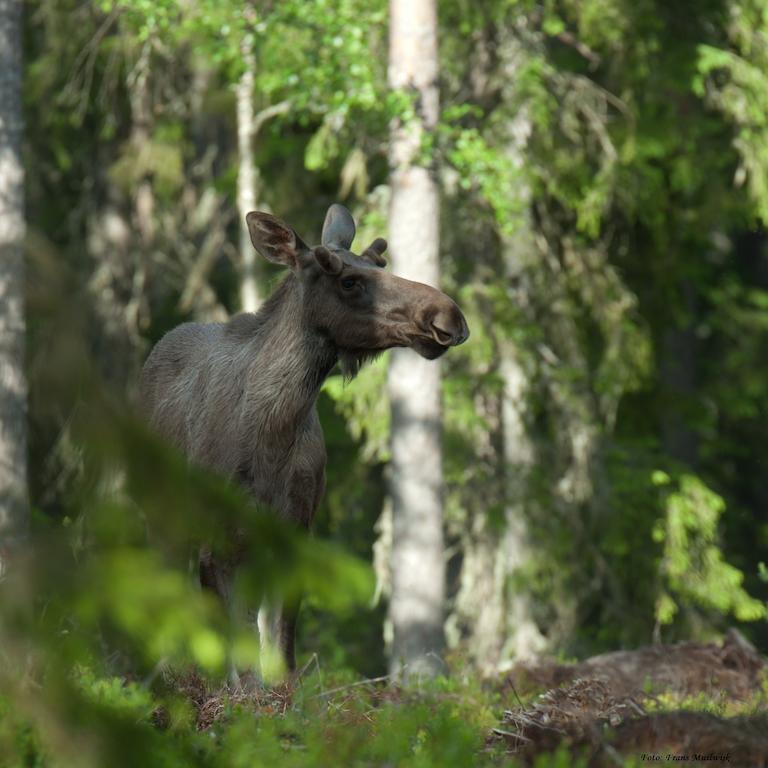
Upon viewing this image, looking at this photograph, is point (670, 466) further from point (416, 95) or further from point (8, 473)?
point (8, 473)

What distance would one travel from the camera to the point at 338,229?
9.33 m

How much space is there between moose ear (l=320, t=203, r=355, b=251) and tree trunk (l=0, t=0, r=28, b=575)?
5.30 metres

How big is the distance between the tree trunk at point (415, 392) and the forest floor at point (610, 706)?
11.0 ft

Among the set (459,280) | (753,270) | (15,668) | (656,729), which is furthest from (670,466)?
(15,668)

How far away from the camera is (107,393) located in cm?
290

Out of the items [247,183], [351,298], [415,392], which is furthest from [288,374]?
[247,183]

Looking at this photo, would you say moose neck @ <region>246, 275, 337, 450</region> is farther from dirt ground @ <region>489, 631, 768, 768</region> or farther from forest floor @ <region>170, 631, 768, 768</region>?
dirt ground @ <region>489, 631, 768, 768</region>

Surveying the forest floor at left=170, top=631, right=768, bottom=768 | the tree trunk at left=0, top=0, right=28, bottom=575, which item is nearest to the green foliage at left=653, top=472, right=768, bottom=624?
the forest floor at left=170, top=631, right=768, bottom=768

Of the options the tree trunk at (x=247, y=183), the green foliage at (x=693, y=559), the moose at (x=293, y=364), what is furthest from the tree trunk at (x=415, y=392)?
the green foliage at (x=693, y=559)

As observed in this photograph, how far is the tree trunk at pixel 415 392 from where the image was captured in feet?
45.2

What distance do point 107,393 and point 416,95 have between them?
1131 cm

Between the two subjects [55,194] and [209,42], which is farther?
[55,194]

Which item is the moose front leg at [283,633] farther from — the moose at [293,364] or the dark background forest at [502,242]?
the dark background forest at [502,242]

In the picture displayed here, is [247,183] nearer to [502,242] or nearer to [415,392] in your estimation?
[502,242]
